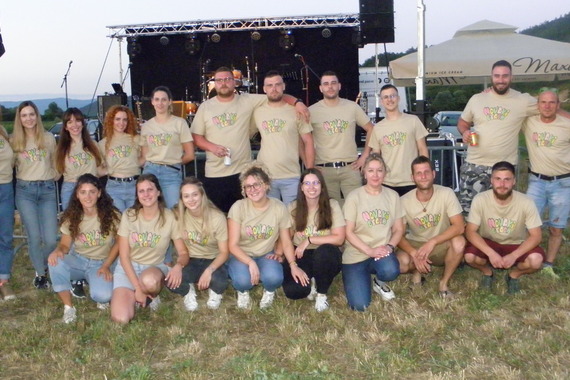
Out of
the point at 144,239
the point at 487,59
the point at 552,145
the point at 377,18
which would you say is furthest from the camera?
the point at 487,59

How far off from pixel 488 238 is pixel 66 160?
3.62 m

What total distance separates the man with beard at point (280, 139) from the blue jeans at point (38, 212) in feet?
6.08

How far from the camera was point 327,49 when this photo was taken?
13.7m

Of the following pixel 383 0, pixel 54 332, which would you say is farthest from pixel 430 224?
pixel 383 0

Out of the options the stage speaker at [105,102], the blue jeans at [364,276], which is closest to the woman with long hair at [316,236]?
the blue jeans at [364,276]

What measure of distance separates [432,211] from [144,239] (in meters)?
2.32

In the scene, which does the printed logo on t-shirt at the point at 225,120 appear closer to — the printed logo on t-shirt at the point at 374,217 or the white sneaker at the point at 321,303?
the printed logo on t-shirt at the point at 374,217

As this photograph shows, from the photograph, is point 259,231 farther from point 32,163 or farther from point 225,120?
point 32,163

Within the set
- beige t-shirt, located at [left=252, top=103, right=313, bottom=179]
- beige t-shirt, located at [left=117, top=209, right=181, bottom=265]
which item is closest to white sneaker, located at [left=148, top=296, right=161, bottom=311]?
beige t-shirt, located at [left=117, top=209, right=181, bottom=265]

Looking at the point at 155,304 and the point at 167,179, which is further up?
the point at 167,179

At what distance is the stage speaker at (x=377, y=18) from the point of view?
1020cm

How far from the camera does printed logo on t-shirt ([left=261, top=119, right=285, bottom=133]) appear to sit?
574 centimetres

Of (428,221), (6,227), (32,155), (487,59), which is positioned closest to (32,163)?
(32,155)

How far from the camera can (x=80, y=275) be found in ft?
17.4
